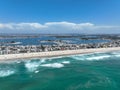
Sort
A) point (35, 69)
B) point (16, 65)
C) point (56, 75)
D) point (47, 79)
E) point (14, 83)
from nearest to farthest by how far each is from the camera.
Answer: point (14, 83) → point (47, 79) → point (56, 75) → point (35, 69) → point (16, 65)

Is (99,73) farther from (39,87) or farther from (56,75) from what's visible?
(39,87)

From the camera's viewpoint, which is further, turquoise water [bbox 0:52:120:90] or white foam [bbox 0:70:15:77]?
white foam [bbox 0:70:15:77]

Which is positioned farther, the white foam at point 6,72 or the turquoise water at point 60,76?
the white foam at point 6,72

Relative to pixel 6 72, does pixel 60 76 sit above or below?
below

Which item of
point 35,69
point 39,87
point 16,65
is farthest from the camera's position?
point 16,65

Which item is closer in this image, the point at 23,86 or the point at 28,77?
the point at 23,86

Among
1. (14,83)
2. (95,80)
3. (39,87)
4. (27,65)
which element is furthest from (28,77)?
(95,80)

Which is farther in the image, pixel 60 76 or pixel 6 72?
pixel 6 72
